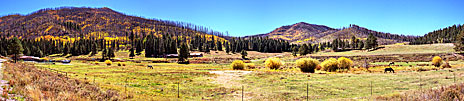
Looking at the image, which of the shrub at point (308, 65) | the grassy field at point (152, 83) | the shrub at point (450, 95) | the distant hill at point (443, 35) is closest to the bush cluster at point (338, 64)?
the shrub at point (308, 65)

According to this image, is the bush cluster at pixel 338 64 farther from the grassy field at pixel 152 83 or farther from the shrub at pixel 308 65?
the grassy field at pixel 152 83

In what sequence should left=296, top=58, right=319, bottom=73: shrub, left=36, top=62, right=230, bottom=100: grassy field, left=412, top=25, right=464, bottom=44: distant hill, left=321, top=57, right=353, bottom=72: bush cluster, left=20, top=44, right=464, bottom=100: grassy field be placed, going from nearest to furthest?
left=20, top=44, right=464, bottom=100: grassy field < left=36, top=62, right=230, bottom=100: grassy field < left=321, top=57, right=353, bottom=72: bush cluster < left=296, top=58, right=319, bottom=73: shrub < left=412, top=25, right=464, bottom=44: distant hill

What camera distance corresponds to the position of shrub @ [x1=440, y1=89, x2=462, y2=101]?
11.5 m

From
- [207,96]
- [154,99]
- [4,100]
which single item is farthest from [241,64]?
[4,100]

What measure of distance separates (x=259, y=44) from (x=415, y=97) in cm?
17965

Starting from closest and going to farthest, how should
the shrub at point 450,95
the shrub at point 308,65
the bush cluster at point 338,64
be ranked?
1. the shrub at point 450,95
2. the bush cluster at point 338,64
3. the shrub at point 308,65

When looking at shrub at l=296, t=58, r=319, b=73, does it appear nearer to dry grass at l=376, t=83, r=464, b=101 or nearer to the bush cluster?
the bush cluster

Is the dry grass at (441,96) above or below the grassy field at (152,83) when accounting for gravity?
above

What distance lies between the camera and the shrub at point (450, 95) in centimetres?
1150

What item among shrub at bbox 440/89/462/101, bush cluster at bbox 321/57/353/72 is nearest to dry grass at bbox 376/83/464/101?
shrub at bbox 440/89/462/101

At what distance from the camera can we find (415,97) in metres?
11.8

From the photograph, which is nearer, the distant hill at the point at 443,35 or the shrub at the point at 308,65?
the shrub at the point at 308,65

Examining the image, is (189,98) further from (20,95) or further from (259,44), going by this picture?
(259,44)

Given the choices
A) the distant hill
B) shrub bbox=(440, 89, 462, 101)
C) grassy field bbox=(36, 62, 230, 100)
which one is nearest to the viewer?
shrub bbox=(440, 89, 462, 101)
